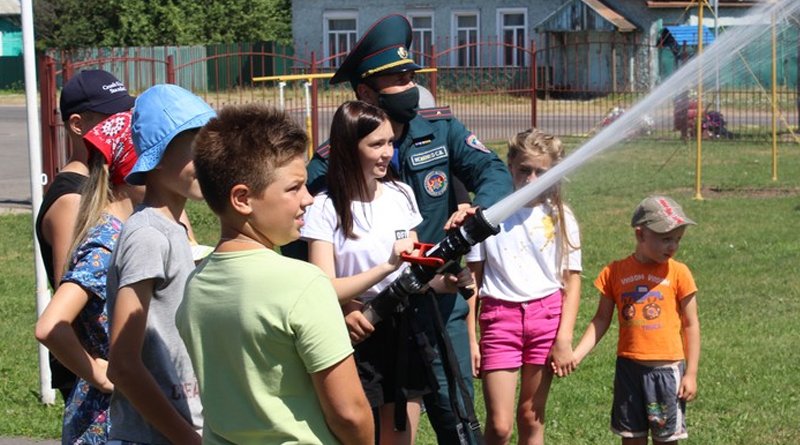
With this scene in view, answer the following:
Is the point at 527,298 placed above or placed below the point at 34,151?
below

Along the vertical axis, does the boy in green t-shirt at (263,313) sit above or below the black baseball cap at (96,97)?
below

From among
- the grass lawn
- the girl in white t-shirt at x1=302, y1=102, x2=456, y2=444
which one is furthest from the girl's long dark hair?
the grass lawn

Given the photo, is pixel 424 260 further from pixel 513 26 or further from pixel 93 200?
pixel 513 26

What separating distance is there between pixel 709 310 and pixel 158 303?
654 cm

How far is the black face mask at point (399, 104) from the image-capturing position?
4383 millimetres

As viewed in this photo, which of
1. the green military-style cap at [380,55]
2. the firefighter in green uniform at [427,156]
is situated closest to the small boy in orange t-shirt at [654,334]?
the firefighter in green uniform at [427,156]

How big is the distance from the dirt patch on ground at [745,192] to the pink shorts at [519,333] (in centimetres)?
1162

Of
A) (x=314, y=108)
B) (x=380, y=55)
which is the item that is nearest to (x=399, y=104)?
(x=380, y=55)

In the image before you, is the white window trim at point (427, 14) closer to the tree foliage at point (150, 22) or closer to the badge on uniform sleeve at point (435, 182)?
the tree foliage at point (150, 22)

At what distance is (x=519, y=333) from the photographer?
495 centimetres

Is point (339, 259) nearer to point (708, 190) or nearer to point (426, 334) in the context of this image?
point (426, 334)

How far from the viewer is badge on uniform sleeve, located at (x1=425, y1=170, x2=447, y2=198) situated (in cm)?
454

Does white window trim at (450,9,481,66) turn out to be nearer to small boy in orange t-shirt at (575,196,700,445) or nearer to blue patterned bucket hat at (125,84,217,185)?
small boy in orange t-shirt at (575,196,700,445)

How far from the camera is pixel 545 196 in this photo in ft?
16.6
